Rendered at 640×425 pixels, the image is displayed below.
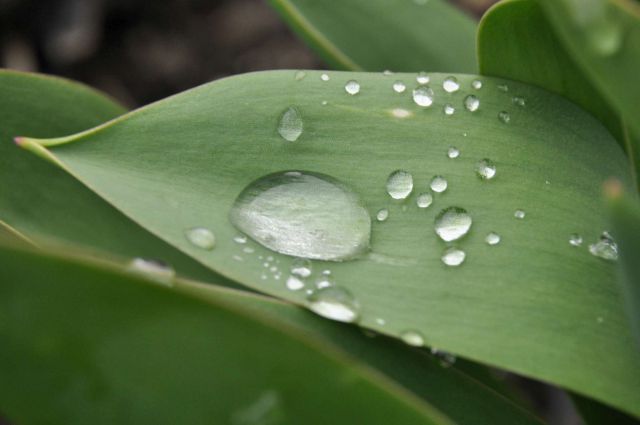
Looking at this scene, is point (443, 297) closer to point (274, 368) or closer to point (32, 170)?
point (274, 368)

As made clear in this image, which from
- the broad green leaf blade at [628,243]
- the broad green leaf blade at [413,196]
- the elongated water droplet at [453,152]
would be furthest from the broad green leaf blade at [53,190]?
the broad green leaf blade at [628,243]

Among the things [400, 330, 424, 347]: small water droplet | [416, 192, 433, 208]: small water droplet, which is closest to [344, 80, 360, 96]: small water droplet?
[416, 192, 433, 208]: small water droplet

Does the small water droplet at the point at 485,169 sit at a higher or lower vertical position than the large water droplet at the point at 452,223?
higher

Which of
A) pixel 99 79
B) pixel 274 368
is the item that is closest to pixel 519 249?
pixel 274 368

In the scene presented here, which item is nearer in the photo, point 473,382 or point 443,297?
point 443,297

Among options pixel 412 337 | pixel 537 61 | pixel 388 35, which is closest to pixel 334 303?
pixel 412 337

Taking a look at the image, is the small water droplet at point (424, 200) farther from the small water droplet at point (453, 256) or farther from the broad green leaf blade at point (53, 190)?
the broad green leaf blade at point (53, 190)
